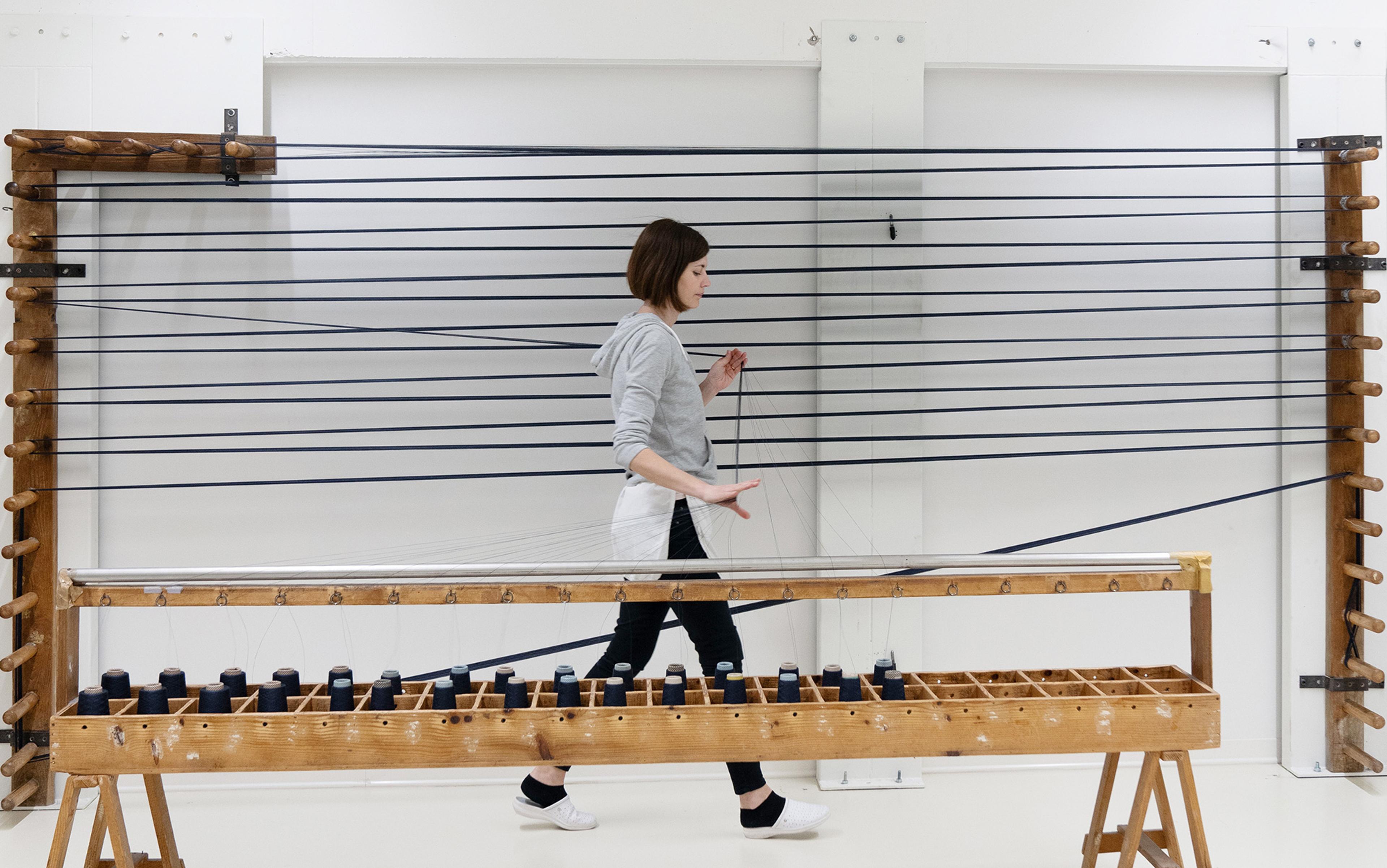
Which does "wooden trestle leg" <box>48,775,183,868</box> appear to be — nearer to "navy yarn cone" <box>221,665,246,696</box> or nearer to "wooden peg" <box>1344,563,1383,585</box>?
"navy yarn cone" <box>221,665,246,696</box>

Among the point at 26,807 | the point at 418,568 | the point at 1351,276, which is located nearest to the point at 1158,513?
the point at 1351,276

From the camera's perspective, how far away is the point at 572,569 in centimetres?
192

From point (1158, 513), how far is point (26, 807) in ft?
9.80

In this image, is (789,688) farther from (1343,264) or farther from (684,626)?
(1343,264)

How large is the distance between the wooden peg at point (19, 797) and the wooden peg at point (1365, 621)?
3.34 meters

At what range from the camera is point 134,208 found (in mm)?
2652

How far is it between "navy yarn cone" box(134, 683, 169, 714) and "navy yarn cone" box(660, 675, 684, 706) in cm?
85

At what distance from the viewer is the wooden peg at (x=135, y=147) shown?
8.18ft

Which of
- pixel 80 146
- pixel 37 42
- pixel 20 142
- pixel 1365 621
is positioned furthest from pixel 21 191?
pixel 1365 621

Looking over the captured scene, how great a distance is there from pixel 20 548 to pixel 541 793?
1372 millimetres

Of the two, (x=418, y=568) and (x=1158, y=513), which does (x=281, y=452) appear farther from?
(x=1158, y=513)

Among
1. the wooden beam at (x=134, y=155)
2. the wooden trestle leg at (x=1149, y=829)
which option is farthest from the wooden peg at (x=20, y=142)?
the wooden trestle leg at (x=1149, y=829)

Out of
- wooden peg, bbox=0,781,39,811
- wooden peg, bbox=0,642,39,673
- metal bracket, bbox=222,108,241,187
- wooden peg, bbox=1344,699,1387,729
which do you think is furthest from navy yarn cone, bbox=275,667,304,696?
wooden peg, bbox=1344,699,1387,729

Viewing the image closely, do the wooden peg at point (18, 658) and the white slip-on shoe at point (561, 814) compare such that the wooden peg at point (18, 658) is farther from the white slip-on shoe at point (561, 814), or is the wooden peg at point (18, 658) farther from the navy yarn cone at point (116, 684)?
the white slip-on shoe at point (561, 814)
